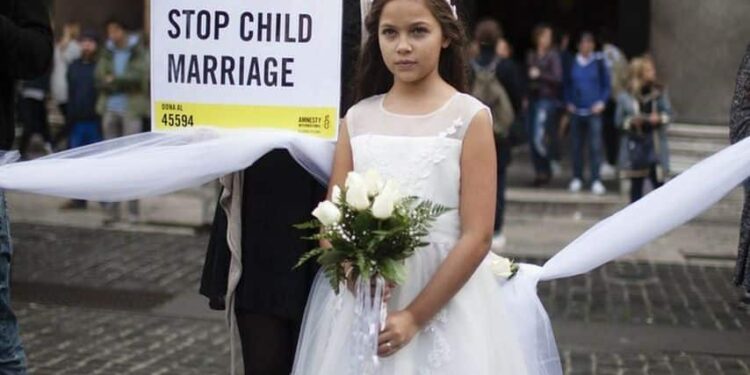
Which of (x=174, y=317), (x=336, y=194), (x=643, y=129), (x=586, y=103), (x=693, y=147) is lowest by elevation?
(x=693, y=147)

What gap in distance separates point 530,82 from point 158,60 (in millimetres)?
13315

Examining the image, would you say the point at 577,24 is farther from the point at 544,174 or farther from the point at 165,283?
the point at 165,283

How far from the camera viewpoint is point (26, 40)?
4543mm

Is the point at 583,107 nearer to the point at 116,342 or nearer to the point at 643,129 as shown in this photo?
the point at 643,129

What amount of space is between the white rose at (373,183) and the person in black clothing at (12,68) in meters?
1.48

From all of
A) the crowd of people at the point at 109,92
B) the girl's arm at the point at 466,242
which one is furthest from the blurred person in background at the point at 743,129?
the crowd of people at the point at 109,92

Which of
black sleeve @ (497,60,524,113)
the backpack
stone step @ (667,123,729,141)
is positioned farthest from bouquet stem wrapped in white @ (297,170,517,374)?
stone step @ (667,123,729,141)

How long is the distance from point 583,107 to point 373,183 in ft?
42.1

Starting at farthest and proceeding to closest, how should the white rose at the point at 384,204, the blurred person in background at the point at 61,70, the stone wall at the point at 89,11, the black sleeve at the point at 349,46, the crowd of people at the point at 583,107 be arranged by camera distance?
the stone wall at the point at 89,11
the blurred person in background at the point at 61,70
the crowd of people at the point at 583,107
the black sleeve at the point at 349,46
the white rose at the point at 384,204

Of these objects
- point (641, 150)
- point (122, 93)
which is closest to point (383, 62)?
point (641, 150)

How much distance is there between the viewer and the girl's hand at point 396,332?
3732 mm

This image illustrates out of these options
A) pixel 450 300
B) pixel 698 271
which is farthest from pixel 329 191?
pixel 698 271

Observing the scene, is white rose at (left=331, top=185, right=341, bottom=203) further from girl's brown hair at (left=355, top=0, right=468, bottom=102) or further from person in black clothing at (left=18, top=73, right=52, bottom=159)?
person in black clothing at (left=18, top=73, right=52, bottom=159)

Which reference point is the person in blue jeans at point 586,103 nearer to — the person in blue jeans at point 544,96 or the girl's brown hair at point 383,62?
the person in blue jeans at point 544,96
